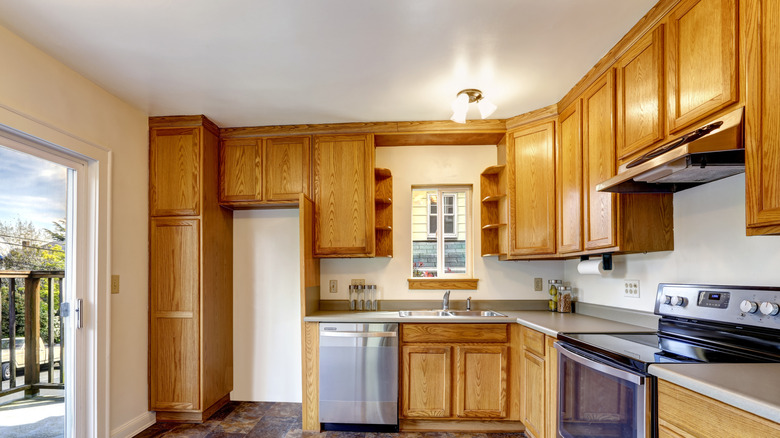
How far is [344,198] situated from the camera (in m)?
3.40

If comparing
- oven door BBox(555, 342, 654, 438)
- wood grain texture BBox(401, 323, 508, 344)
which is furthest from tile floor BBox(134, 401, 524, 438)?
oven door BBox(555, 342, 654, 438)

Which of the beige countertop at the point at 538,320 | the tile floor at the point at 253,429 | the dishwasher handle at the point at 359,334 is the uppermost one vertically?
the beige countertop at the point at 538,320

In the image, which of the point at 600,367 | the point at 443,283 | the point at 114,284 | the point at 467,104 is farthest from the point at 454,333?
the point at 114,284

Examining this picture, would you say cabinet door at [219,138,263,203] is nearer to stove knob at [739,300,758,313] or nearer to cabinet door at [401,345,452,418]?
cabinet door at [401,345,452,418]

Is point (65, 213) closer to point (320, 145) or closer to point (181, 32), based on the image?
point (181, 32)

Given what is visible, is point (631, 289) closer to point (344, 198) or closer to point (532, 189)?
point (532, 189)

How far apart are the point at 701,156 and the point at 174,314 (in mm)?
3324

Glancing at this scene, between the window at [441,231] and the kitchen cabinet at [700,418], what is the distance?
2.29m

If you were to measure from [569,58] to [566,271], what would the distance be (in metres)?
1.84

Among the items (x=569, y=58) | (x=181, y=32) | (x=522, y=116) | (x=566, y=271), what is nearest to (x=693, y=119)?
(x=569, y=58)

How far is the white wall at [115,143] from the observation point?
2.15 metres

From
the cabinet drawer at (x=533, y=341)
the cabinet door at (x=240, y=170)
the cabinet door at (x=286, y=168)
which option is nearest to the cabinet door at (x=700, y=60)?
the cabinet drawer at (x=533, y=341)

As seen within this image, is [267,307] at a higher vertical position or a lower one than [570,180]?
lower

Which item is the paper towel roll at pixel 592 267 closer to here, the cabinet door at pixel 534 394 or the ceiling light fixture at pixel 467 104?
the cabinet door at pixel 534 394
